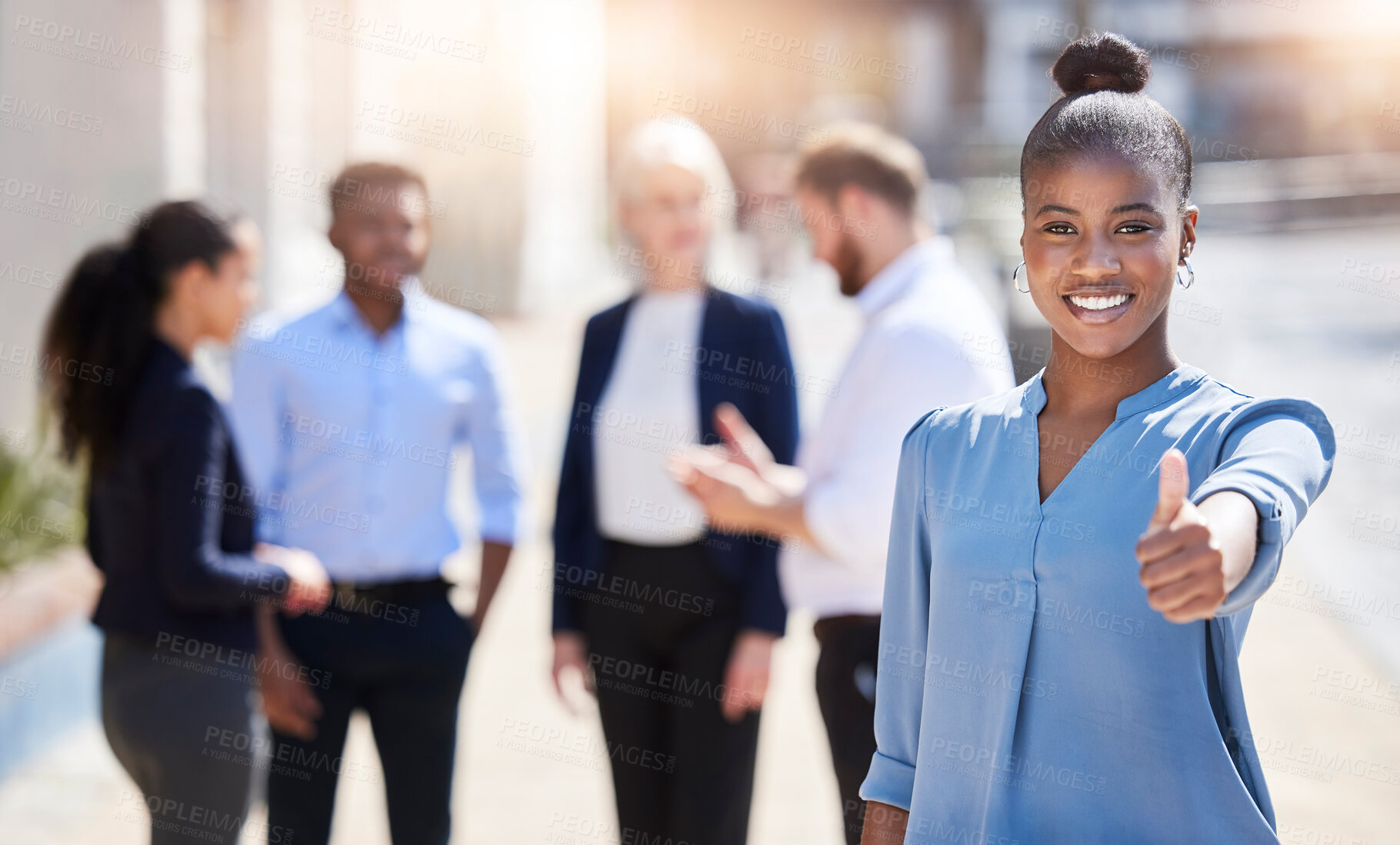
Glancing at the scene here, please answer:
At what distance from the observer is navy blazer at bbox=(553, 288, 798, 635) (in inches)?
126

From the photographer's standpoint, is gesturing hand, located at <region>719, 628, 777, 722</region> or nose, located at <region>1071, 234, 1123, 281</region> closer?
nose, located at <region>1071, 234, 1123, 281</region>

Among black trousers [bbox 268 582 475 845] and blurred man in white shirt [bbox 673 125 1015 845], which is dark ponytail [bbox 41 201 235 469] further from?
blurred man in white shirt [bbox 673 125 1015 845]

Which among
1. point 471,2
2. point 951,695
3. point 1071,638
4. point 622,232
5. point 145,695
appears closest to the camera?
point 1071,638

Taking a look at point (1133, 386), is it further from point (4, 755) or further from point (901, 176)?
point (4, 755)

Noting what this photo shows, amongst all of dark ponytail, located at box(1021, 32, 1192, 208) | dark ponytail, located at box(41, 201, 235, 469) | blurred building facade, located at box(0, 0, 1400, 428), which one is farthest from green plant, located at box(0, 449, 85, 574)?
dark ponytail, located at box(1021, 32, 1192, 208)

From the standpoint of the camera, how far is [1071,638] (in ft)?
4.73

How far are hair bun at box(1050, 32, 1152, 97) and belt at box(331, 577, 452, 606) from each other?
2.18m

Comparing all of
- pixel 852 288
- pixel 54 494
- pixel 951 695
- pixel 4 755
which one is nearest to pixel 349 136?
pixel 54 494

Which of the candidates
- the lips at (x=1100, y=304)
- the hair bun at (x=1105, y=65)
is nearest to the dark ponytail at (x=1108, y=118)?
the hair bun at (x=1105, y=65)

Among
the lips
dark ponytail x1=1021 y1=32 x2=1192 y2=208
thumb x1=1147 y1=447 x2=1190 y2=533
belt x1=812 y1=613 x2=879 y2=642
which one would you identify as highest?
dark ponytail x1=1021 y1=32 x2=1192 y2=208

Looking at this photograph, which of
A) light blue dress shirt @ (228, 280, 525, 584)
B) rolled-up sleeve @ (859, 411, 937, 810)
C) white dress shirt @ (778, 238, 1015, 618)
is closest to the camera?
rolled-up sleeve @ (859, 411, 937, 810)

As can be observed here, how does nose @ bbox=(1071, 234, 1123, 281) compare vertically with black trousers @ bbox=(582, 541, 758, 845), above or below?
above

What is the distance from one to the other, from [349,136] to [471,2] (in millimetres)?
4316

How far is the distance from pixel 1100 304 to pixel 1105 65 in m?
0.30
